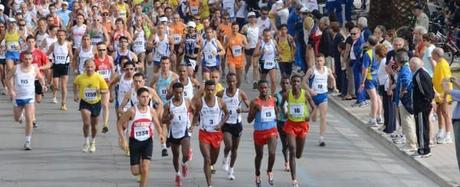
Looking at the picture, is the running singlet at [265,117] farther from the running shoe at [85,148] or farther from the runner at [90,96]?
the running shoe at [85,148]

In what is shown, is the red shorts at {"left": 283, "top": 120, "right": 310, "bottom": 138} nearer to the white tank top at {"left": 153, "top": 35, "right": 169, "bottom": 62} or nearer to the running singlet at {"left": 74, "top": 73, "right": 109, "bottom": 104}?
the running singlet at {"left": 74, "top": 73, "right": 109, "bottom": 104}

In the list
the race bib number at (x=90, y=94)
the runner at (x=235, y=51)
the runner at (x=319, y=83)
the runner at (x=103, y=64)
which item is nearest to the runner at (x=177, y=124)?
the race bib number at (x=90, y=94)

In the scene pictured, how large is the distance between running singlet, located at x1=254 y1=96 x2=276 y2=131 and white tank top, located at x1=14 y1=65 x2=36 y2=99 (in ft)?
15.7

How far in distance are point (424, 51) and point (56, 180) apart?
673 cm

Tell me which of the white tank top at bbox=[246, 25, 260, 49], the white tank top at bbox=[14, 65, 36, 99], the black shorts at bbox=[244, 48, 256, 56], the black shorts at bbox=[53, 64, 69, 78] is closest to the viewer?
the white tank top at bbox=[14, 65, 36, 99]

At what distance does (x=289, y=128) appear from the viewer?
16.2 m

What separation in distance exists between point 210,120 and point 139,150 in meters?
1.19

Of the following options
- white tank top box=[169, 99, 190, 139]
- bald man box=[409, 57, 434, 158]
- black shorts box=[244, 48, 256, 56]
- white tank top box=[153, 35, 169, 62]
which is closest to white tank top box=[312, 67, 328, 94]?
bald man box=[409, 57, 434, 158]

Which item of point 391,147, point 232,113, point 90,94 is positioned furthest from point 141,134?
point 391,147

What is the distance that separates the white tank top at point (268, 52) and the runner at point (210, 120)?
7.22 meters

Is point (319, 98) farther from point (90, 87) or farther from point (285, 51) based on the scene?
point (285, 51)

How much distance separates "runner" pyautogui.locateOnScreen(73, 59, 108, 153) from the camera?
18.4 metres

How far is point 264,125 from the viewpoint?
15.9 meters

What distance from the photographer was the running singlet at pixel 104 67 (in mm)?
20359
